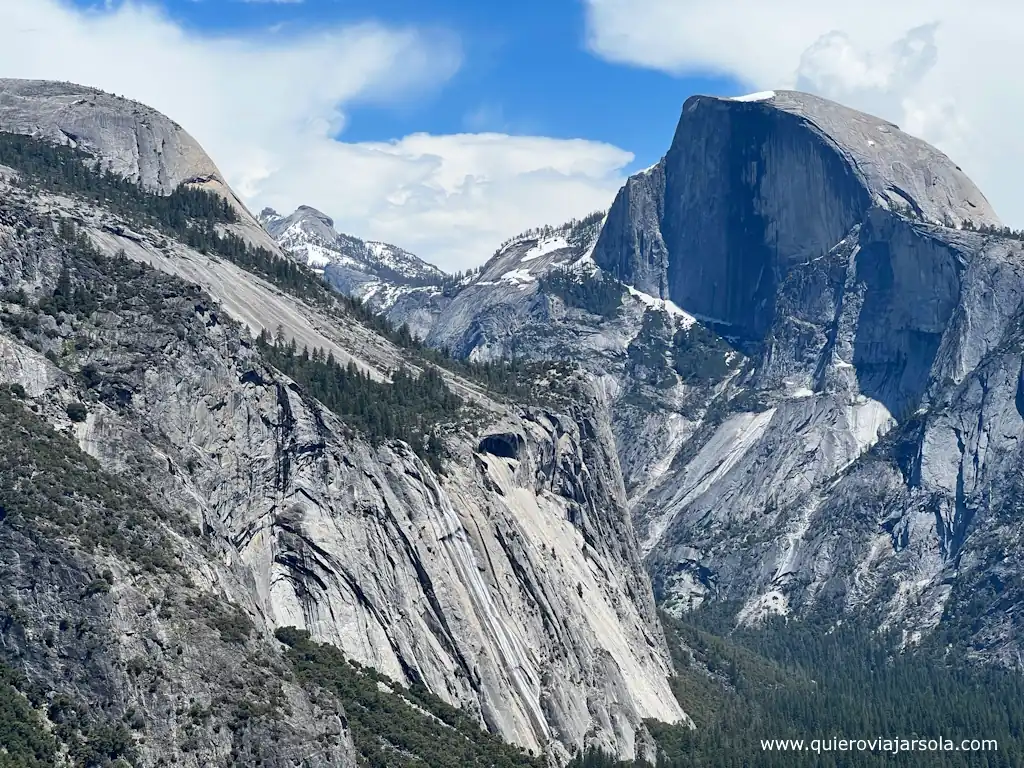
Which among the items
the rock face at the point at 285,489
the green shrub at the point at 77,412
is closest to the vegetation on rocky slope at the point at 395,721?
the rock face at the point at 285,489


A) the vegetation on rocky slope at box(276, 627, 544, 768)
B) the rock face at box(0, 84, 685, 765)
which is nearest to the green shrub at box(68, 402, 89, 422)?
the rock face at box(0, 84, 685, 765)

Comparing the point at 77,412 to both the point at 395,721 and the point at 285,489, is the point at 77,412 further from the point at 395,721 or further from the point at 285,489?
the point at 395,721

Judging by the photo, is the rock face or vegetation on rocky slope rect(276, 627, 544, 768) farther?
the rock face

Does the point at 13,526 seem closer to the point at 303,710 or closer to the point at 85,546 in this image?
the point at 85,546

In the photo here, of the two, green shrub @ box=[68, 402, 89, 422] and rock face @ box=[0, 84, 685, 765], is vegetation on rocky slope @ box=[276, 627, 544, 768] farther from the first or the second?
green shrub @ box=[68, 402, 89, 422]

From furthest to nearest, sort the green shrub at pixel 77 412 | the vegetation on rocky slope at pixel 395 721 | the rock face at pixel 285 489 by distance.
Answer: the rock face at pixel 285 489 → the green shrub at pixel 77 412 → the vegetation on rocky slope at pixel 395 721

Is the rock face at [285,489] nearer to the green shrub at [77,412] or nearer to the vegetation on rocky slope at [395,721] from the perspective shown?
the green shrub at [77,412]

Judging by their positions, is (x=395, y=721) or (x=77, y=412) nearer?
(x=77, y=412)

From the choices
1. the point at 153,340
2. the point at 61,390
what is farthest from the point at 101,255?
the point at 61,390

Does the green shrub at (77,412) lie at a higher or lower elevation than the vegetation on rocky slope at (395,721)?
higher

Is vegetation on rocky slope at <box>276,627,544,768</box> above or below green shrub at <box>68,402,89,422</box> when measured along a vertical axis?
below

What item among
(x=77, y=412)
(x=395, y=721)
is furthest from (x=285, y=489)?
(x=395, y=721)
